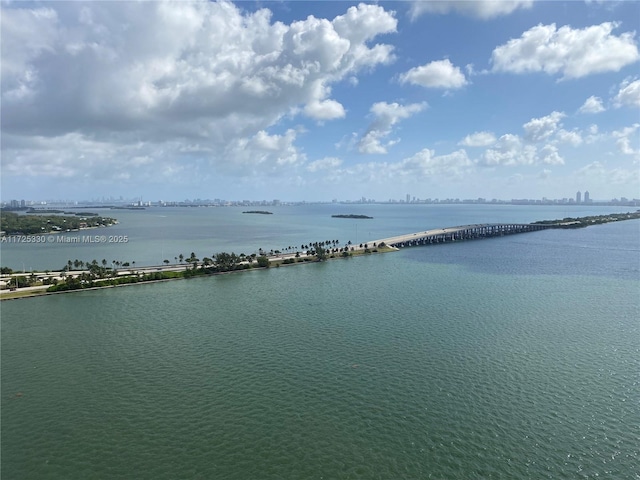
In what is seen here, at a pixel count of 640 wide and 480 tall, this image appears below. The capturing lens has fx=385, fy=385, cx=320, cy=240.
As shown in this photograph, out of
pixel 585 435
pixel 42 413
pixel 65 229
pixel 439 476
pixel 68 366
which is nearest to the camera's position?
pixel 439 476

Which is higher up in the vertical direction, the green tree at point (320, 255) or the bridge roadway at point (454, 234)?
the bridge roadway at point (454, 234)

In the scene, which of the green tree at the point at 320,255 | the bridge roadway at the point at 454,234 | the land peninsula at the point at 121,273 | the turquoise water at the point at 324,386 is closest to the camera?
the turquoise water at the point at 324,386

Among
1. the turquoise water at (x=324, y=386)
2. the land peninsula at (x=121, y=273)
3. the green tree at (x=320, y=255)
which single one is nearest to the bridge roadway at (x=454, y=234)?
the land peninsula at (x=121, y=273)

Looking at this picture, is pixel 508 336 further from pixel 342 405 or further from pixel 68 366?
pixel 68 366

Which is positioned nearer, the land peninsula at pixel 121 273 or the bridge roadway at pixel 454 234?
the land peninsula at pixel 121 273

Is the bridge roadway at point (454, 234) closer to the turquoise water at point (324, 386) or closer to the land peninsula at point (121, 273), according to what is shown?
the land peninsula at point (121, 273)

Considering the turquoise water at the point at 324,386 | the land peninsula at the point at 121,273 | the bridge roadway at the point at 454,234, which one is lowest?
the turquoise water at the point at 324,386

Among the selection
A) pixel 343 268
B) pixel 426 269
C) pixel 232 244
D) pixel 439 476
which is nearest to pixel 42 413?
pixel 439 476
